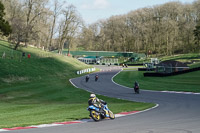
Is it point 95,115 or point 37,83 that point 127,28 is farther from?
point 95,115

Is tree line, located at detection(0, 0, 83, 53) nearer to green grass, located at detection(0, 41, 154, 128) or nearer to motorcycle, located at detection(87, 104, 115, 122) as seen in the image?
green grass, located at detection(0, 41, 154, 128)

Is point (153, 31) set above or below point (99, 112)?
above

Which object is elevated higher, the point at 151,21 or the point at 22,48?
the point at 151,21

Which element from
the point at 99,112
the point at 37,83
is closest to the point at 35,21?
the point at 37,83

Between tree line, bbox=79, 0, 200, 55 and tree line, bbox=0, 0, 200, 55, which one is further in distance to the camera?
tree line, bbox=79, 0, 200, 55

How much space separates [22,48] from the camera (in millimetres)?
92062

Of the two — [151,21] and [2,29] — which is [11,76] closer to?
[2,29]

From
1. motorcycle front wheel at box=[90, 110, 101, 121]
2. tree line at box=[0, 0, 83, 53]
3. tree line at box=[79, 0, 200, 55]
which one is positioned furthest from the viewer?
tree line at box=[79, 0, 200, 55]

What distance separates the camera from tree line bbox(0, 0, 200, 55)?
341 ft

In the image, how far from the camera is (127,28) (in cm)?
15338

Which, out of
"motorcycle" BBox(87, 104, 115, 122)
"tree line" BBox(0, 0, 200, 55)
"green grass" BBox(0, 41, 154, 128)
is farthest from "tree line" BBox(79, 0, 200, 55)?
"motorcycle" BBox(87, 104, 115, 122)

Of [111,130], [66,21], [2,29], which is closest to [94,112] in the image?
[111,130]

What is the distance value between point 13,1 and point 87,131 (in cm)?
9827

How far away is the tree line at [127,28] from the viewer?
104 m
